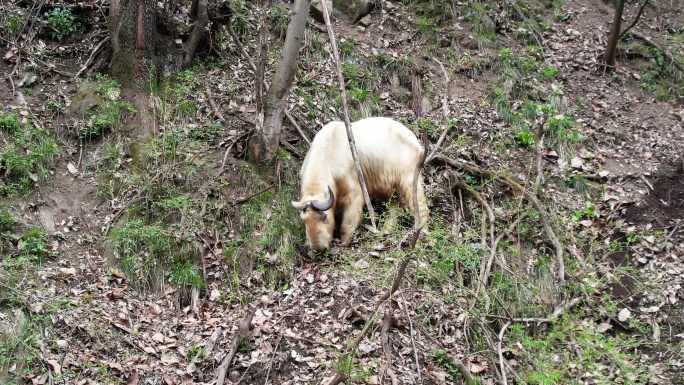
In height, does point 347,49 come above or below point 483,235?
above

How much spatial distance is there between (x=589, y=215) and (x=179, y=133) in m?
6.25

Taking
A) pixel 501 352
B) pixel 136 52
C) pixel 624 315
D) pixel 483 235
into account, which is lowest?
pixel 624 315

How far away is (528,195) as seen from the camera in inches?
355

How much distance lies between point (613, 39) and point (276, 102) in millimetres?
7095

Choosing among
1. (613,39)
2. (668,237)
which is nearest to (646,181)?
(668,237)

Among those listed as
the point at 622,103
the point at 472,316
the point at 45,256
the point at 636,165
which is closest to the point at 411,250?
the point at 472,316

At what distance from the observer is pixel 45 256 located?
719 cm

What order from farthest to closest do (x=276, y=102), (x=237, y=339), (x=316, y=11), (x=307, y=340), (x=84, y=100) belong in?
1. (x=316, y=11)
2. (x=84, y=100)
3. (x=276, y=102)
4. (x=307, y=340)
5. (x=237, y=339)

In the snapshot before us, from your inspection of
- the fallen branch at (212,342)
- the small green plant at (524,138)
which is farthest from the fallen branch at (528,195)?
the fallen branch at (212,342)

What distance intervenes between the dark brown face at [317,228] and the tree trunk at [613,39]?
723cm

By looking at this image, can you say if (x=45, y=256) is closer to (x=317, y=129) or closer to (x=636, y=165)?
(x=317, y=129)

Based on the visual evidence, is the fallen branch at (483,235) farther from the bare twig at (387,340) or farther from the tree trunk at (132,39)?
the tree trunk at (132,39)

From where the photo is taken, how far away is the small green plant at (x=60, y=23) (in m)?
9.72

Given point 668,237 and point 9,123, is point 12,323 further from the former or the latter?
point 668,237
